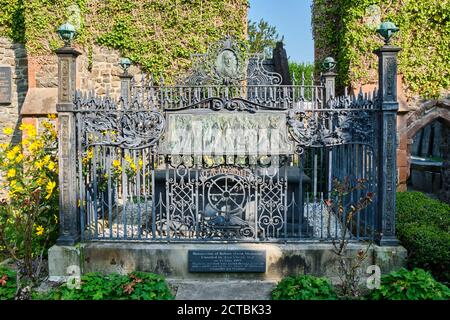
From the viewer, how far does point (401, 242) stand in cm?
502

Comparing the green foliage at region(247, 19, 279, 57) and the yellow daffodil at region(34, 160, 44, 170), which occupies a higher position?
the green foliage at region(247, 19, 279, 57)

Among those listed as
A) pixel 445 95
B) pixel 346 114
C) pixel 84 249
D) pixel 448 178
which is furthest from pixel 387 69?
pixel 448 178

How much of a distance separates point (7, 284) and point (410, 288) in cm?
390

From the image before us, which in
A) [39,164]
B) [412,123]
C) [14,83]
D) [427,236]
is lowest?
[427,236]

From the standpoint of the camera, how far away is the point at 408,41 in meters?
10.1

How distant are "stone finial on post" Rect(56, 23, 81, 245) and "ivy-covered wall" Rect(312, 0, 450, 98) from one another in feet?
23.9

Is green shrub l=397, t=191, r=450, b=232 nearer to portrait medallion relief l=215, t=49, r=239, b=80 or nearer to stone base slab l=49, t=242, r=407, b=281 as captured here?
stone base slab l=49, t=242, r=407, b=281

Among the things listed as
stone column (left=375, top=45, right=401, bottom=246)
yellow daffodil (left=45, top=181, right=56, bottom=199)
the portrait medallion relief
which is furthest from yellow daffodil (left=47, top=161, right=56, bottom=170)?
stone column (left=375, top=45, right=401, bottom=246)

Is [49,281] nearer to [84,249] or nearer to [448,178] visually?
[84,249]

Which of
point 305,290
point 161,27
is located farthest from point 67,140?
point 161,27

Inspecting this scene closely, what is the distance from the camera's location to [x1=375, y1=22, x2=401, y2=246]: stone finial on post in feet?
15.4

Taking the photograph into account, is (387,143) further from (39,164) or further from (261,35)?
(261,35)

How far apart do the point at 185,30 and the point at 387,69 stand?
716 cm
